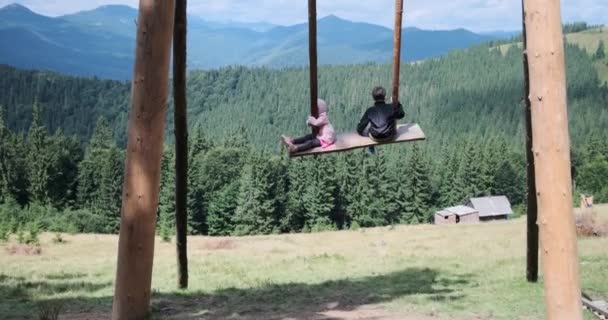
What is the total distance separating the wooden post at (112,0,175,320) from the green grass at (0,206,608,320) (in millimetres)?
1387

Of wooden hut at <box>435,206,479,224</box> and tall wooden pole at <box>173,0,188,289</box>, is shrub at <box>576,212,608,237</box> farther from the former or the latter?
wooden hut at <box>435,206,479,224</box>

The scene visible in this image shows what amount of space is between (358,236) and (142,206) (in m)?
28.2

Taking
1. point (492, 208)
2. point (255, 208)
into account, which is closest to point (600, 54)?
point (492, 208)

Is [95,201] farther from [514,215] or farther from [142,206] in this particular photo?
[142,206]

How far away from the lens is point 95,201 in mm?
73562

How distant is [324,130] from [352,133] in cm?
60

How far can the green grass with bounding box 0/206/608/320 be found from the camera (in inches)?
364

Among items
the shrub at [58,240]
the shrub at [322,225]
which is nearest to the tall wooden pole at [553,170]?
the shrub at [58,240]

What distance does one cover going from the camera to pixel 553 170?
4.88m

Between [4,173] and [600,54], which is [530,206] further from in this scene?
[600,54]

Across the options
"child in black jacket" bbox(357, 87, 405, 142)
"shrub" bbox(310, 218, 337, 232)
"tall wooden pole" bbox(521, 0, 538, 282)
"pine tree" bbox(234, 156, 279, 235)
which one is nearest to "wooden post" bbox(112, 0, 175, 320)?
"child in black jacket" bbox(357, 87, 405, 142)

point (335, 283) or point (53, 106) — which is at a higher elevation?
point (53, 106)

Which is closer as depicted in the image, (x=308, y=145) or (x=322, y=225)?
(x=308, y=145)

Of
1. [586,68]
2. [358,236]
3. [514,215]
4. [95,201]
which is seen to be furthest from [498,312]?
[586,68]
